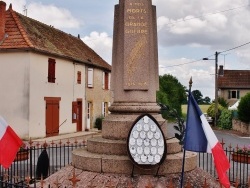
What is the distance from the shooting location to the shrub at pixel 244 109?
31.4 meters

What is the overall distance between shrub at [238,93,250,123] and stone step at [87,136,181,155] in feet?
77.8

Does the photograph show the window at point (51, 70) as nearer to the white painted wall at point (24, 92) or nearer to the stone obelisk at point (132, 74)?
the white painted wall at point (24, 92)

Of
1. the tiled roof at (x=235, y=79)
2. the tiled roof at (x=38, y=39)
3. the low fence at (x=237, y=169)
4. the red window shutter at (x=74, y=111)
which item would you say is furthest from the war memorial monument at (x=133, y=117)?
the tiled roof at (x=235, y=79)

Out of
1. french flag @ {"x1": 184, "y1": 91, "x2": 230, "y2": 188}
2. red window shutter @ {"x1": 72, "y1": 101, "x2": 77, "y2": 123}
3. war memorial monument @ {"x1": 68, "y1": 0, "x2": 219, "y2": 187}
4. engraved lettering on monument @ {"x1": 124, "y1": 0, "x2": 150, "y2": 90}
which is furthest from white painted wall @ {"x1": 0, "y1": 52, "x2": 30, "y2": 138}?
french flag @ {"x1": 184, "y1": 91, "x2": 230, "y2": 188}

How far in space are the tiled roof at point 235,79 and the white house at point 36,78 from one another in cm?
3533

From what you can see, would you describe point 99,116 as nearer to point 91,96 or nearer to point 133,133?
point 91,96

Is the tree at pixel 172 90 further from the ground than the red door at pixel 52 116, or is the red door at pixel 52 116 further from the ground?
the tree at pixel 172 90

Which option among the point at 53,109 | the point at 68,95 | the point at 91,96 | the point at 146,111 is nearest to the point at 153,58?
Result: the point at 146,111

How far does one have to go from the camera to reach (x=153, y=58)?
9.65 metres

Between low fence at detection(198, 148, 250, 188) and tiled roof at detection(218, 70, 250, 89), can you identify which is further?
tiled roof at detection(218, 70, 250, 89)

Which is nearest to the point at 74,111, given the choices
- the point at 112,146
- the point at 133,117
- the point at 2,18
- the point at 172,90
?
the point at 2,18

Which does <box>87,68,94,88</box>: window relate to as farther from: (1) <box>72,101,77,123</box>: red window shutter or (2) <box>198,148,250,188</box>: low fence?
(2) <box>198,148,250,188</box>: low fence

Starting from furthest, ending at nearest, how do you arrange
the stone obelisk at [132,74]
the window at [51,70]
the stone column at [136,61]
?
the window at [51,70]
the stone column at [136,61]
the stone obelisk at [132,74]

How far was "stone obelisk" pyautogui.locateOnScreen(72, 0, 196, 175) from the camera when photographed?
29.1ft
